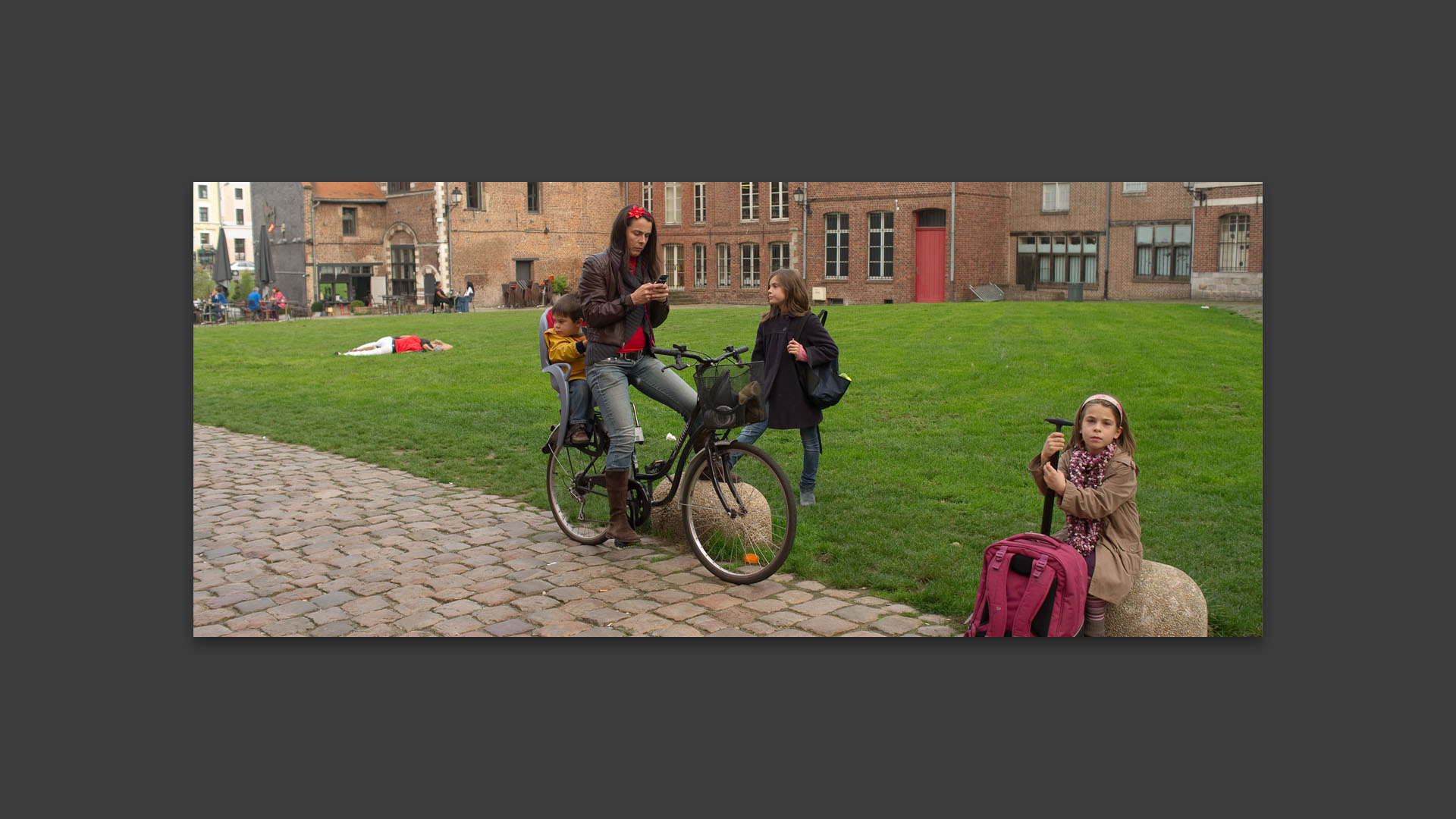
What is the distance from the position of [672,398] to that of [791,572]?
1247 millimetres

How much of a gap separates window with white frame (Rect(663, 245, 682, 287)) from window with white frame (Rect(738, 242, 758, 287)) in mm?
448

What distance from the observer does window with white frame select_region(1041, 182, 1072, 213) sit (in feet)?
22.1

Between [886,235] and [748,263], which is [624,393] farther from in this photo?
[886,235]

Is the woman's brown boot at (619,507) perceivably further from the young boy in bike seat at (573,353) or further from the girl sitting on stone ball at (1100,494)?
the girl sitting on stone ball at (1100,494)

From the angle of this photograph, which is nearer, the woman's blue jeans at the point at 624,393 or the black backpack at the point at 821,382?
the woman's blue jeans at the point at 624,393

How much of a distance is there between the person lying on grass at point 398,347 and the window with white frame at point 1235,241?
45.6 feet

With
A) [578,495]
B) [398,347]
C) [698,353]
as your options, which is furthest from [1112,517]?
[398,347]

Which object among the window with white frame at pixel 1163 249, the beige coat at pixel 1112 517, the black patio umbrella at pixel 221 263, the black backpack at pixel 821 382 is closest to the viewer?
the beige coat at pixel 1112 517

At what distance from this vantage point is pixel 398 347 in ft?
64.6

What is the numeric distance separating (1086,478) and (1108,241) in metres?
6.63

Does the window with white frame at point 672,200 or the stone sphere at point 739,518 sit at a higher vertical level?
the window with white frame at point 672,200

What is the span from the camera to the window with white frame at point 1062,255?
35.4 ft

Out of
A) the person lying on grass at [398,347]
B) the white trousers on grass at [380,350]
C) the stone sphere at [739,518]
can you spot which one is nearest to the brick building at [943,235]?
the stone sphere at [739,518]

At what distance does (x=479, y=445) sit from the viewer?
1103cm
